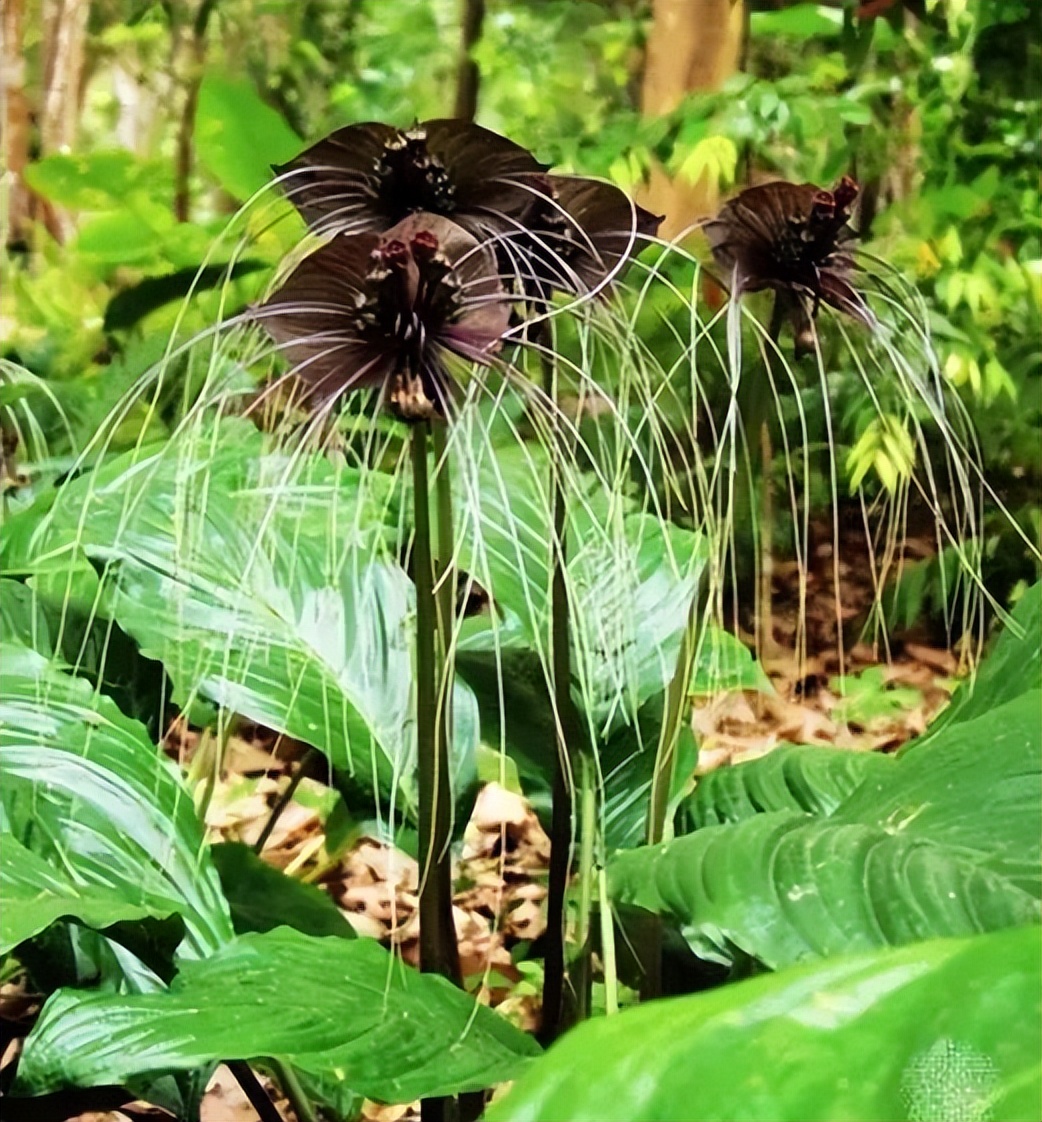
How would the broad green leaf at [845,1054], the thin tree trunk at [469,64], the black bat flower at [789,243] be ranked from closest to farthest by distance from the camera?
1. the broad green leaf at [845,1054]
2. the black bat flower at [789,243]
3. the thin tree trunk at [469,64]

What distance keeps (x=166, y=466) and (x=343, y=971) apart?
0.29m

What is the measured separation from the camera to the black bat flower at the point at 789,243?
56 cm

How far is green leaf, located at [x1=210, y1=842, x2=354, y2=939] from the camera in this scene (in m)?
0.65

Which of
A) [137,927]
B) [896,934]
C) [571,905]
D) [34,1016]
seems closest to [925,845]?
[896,934]

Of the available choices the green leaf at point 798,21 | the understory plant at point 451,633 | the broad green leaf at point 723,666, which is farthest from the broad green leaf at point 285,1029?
the green leaf at point 798,21

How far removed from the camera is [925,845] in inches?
18.9

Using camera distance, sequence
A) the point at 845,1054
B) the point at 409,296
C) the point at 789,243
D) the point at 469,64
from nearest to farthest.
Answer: the point at 845,1054 → the point at 409,296 → the point at 789,243 → the point at 469,64

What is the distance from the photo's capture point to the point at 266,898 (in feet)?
2.20

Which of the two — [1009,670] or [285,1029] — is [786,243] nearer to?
[1009,670]

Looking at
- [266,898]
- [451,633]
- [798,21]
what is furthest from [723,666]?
[798,21]

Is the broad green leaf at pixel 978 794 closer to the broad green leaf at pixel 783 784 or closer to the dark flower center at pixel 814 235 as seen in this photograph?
the broad green leaf at pixel 783 784

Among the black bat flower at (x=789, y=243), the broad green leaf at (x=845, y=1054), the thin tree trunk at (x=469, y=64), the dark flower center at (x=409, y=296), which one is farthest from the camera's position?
the thin tree trunk at (x=469, y=64)

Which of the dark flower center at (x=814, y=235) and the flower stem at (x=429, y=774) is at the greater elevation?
the dark flower center at (x=814, y=235)

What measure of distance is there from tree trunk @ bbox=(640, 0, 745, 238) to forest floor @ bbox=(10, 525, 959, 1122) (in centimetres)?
33
